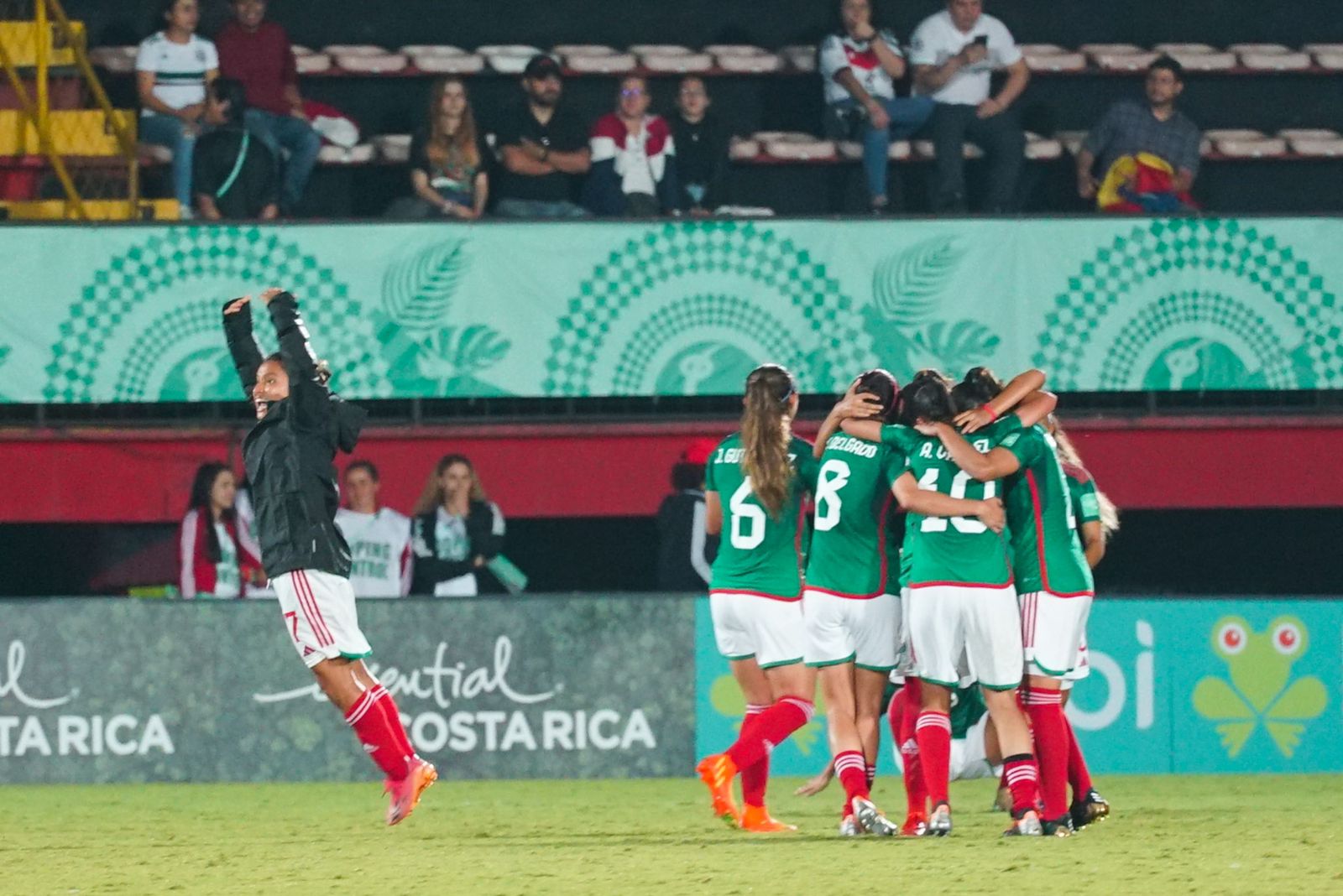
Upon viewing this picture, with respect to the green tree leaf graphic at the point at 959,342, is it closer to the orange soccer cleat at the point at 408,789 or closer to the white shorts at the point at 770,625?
the white shorts at the point at 770,625

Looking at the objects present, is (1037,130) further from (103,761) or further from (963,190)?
(103,761)

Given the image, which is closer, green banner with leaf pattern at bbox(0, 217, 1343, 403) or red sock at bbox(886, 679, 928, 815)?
red sock at bbox(886, 679, 928, 815)

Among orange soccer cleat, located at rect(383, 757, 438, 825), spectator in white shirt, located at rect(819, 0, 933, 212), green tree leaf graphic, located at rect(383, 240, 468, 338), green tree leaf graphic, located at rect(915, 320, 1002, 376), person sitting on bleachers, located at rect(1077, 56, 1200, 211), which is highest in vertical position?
spectator in white shirt, located at rect(819, 0, 933, 212)

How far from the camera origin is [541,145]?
15.0 metres

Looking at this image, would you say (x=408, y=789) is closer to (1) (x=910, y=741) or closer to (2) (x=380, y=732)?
(2) (x=380, y=732)

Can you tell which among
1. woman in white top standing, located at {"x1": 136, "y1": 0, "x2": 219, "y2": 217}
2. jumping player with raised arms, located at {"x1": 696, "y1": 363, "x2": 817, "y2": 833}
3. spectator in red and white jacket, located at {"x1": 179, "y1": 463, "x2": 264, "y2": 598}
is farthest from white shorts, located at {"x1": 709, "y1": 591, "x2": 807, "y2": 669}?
woman in white top standing, located at {"x1": 136, "y1": 0, "x2": 219, "y2": 217}

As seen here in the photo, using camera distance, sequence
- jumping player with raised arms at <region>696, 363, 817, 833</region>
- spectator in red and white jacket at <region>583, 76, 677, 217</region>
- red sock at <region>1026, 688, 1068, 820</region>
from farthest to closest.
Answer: spectator in red and white jacket at <region>583, 76, 677, 217</region> < jumping player with raised arms at <region>696, 363, 817, 833</region> < red sock at <region>1026, 688, 1068, 820</region>

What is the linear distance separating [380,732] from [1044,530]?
2.77 metres

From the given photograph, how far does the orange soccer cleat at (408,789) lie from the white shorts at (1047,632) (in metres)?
2.41

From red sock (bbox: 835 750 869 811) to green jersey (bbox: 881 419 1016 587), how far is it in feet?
2.48

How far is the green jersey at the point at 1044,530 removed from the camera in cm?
873

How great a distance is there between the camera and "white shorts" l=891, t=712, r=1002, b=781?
11203 mm

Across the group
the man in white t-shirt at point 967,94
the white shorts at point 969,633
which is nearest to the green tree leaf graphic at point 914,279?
the man in white t-shirt at point 967,94

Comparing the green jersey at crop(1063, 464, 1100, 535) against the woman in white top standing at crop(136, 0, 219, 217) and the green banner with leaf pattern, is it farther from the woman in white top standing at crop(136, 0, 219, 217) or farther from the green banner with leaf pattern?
the woman in white top standing at crop(136, 0, 219, 217)
